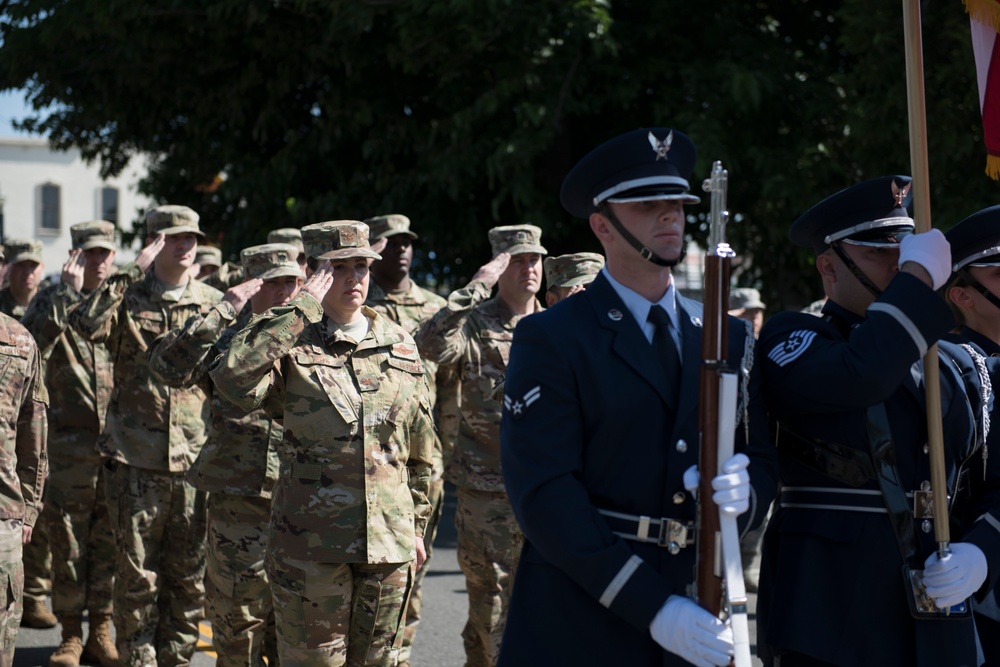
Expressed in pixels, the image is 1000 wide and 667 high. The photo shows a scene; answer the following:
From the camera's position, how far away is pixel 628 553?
3105 mm

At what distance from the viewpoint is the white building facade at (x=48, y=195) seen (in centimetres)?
5806

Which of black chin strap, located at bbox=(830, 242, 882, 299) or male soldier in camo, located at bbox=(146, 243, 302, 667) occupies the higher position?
black chin strap, located at bbox=(830, 242, 882, 299)

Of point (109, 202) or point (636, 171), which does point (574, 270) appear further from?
point (109, 202)

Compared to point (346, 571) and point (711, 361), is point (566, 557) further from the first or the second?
point (346, 571)

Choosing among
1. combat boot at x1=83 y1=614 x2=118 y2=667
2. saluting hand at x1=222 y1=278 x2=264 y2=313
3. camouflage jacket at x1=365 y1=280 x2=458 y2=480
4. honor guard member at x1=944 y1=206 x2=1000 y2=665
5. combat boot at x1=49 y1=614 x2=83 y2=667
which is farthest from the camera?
camouflage jacket at x1=365 y1=280 x2=458 y2=480


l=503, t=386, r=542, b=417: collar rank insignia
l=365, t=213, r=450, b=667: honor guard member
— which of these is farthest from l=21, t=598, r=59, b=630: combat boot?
l=503, t=386, r=542, b=417: collar rank insignia

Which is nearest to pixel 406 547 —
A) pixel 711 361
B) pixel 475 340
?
pixel 475 340

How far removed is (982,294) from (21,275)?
27.4 feet

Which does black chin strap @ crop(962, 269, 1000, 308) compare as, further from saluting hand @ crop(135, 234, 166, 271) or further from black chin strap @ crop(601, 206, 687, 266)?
saluting hand @ crop(135, 234, 166, 271)

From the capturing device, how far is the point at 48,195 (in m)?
58.9

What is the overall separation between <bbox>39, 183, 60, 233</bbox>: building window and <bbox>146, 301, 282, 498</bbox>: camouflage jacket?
183 ft

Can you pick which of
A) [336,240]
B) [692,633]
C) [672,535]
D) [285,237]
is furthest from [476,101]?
[692,633]

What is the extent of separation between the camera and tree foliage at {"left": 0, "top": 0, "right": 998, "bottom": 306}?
11.9 m

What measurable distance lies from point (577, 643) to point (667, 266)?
3.17 feet
